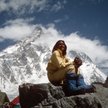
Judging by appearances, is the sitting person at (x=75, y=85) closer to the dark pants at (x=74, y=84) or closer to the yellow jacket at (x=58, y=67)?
the dark pants at (x=74, y=84)

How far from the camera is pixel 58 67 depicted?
10586 millimetres

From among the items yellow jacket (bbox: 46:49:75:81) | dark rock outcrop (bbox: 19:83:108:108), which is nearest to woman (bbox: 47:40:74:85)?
yellow jacket (bbox: 46:49:75:81)

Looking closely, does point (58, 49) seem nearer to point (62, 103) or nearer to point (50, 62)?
point (50, 62)

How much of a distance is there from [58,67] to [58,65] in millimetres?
71

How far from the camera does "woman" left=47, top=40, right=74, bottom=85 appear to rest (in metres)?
10.4

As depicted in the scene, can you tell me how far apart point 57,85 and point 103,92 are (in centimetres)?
142

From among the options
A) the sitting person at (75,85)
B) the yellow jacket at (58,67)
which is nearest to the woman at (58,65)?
the yellow jacket at (58,67)

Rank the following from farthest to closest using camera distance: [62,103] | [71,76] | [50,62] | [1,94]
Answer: [1,94] < [50,62] < [71,76] < [62,103]

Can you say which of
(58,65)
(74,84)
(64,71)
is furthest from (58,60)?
(74,84)

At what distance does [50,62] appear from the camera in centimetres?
1084

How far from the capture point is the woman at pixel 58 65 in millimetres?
10430

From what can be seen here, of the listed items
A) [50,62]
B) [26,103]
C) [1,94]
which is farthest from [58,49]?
[1,94]

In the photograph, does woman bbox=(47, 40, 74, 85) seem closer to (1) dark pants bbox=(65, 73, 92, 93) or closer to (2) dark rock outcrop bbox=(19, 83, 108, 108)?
(1) dark pants bbox=(65, 73, 92, 93)

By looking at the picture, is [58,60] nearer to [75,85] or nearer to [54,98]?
[75,85]
